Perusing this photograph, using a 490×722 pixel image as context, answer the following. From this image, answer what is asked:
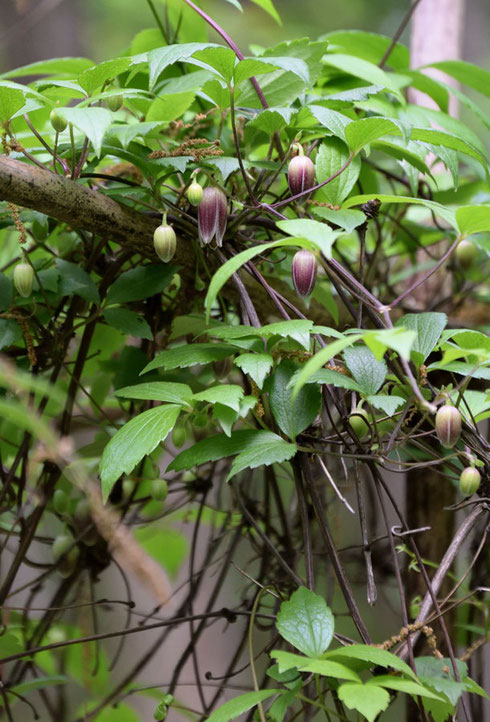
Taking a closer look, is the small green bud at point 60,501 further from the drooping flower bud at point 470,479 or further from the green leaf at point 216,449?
the drooping flower bud at point 470,479

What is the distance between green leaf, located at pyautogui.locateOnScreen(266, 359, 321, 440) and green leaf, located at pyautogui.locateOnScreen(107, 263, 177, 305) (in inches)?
6.6

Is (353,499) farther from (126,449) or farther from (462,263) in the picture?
(126,449)

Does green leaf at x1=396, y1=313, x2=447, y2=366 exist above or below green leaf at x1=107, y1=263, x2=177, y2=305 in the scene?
below

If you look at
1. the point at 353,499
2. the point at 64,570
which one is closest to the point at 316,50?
the point at 64,570

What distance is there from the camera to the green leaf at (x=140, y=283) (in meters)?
0.61

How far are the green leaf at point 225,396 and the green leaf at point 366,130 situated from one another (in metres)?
0.21

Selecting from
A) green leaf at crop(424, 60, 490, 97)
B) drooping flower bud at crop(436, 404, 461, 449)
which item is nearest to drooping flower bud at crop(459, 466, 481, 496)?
drooping flower bud at crop(436, 404, 461, 449)

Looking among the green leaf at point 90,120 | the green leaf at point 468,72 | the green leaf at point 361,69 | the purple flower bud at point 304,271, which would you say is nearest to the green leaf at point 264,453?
the purple flower bud at point 304,271

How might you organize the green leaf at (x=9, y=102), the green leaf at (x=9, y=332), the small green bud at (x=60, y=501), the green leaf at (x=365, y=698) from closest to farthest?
1. the green leaf at (x=365, y=698)
2. the green leaf at (x=9, y=102)
3. the green leaf at (x=9, y=332)
4. the small green bud at (x=60, y=501)

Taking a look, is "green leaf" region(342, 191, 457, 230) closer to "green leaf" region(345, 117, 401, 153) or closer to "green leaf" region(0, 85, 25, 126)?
"green leaf" region(345, 117, 401, 153)

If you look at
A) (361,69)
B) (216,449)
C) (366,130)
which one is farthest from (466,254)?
(216,449)

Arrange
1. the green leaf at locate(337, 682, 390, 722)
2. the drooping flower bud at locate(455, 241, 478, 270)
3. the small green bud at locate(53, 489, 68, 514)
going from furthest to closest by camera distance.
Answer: the drooping flower bud at locate(455, 241, 478, 270) < the small green bud at locate(53, 489, 68, 514) < the green leaf at locate(337, 682, 390, 722)

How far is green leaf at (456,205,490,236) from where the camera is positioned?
45 cm

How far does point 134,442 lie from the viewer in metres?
0.46
